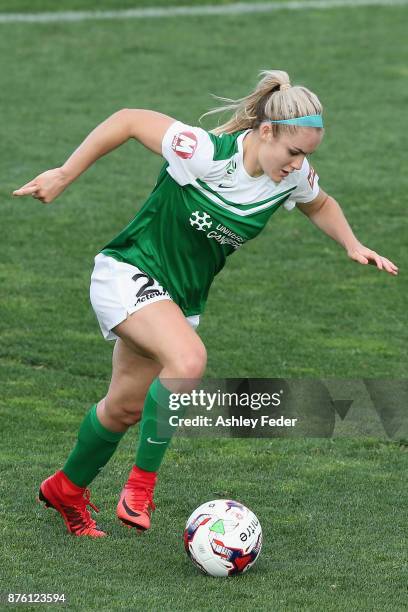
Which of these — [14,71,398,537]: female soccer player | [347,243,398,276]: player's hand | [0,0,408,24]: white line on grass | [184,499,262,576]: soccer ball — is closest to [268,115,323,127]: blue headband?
[14,71,398,537]: female soccer player

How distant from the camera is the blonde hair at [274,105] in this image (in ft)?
18.2

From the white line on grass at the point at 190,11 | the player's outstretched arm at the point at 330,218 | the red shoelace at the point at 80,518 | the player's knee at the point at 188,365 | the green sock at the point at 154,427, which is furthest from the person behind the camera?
the white line on grass at the point at 190,11

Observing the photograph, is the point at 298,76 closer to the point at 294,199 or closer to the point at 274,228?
the point at 274,228

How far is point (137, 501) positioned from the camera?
18.1ft

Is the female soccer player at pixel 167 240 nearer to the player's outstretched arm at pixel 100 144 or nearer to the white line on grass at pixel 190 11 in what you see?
the player's outstretched arm at pixel 100 144

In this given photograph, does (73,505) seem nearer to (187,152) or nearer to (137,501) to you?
(137,501)

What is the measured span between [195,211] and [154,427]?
38.6 inches

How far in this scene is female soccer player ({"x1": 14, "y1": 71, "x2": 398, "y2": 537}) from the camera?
550cm

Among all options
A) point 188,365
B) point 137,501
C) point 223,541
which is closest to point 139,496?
point 137,501

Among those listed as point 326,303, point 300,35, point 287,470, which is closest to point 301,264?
point 326,303

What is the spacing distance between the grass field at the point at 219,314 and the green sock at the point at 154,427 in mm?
443

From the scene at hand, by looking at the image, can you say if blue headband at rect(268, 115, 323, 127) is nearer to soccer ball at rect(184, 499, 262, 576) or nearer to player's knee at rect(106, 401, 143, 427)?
player's knee at rect(106, 401, 143, 427)

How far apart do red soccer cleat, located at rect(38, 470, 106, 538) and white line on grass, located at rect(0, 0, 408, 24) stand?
54.6 feet

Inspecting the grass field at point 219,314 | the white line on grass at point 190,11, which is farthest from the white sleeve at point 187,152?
the white line on grass at point 190,11
